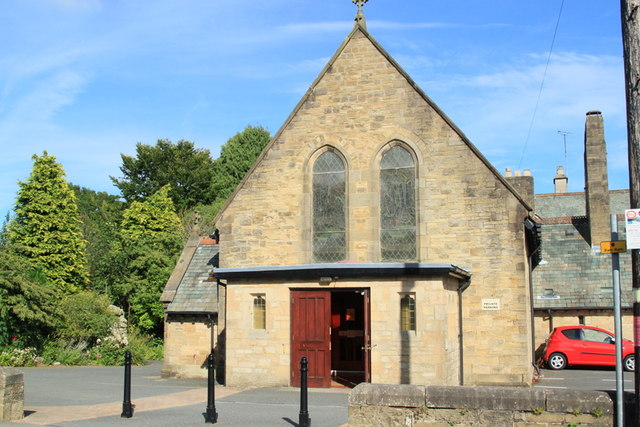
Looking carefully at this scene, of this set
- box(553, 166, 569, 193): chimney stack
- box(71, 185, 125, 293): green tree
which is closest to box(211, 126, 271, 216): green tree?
box(71, 185, 125, 293): green tree

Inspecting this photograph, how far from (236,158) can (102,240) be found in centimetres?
1743

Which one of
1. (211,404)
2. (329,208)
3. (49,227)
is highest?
(49,227)

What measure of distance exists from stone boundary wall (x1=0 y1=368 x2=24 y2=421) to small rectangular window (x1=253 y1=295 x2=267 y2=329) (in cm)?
672

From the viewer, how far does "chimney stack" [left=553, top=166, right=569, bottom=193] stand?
50.4 m

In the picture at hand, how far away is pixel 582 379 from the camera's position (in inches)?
834

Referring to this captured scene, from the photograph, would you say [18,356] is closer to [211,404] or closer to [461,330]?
[211,404]

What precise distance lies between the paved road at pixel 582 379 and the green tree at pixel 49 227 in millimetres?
24819

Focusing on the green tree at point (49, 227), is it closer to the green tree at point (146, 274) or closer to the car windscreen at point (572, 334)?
the green tree at point (146, 274)

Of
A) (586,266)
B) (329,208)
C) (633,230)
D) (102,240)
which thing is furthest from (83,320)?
(633,230)

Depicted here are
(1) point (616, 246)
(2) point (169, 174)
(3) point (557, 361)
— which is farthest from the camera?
(2) point (169, 174)

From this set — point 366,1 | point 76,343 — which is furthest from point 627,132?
point 76,343

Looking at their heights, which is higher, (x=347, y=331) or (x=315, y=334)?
(x=315, y=334)

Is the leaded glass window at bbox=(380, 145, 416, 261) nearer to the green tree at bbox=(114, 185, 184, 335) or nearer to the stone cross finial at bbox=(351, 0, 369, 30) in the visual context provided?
the stone cross finial at bbox=(351, 0, 369, 30)

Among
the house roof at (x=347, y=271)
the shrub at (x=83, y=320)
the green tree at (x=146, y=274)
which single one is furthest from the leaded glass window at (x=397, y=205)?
the green tree at (x=146, y=274)
